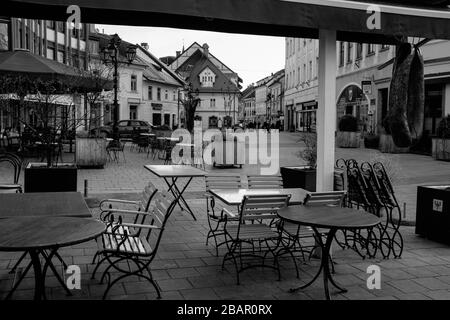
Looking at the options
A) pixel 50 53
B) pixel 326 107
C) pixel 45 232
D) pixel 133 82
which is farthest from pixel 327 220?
pixel 133 82

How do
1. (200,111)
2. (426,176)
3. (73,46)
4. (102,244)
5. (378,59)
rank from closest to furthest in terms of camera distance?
1. (102,244)
2. (426,176)
3. (378,59)
4. (73,46)
5. (200,111)

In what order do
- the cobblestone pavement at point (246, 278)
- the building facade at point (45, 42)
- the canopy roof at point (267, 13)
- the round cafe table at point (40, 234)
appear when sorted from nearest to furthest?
the round cafe table at point (40, 234), the canopy roof at point (267, 13), the cobblestone pavement at point (246, 278), the building facade at point (45, 42)

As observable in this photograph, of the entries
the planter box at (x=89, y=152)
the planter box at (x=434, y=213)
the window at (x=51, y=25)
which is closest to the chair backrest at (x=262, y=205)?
the planter box at (x=434, y=213)

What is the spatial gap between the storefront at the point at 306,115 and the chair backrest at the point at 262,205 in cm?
3811

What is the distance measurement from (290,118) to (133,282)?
54.5 meters

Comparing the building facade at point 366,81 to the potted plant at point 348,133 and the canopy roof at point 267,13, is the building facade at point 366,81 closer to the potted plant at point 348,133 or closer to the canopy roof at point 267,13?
the potted plant at point 348,133

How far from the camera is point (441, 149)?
60.5 ft

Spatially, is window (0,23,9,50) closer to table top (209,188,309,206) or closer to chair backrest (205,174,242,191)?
chair backrest (205,174,242,191)

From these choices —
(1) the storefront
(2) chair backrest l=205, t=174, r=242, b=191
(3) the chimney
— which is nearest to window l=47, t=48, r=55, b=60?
(1) the storefront

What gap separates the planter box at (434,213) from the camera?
642cm

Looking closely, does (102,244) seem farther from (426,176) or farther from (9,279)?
(426,176)

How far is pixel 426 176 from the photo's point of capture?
13.8m

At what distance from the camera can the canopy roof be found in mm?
3980

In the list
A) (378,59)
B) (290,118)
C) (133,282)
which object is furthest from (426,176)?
(290,118)
